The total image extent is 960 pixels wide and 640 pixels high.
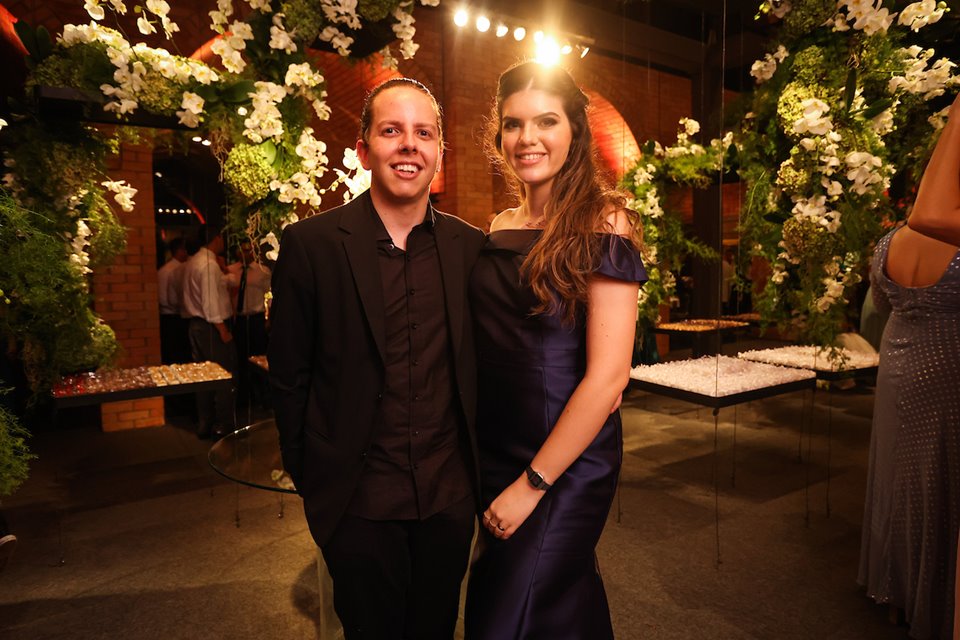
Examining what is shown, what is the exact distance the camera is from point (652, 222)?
5047 millimetres

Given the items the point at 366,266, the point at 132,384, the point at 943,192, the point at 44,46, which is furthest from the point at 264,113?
the point at 943,192

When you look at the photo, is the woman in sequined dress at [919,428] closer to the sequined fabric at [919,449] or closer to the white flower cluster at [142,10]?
the sequined fabric at [919,449]

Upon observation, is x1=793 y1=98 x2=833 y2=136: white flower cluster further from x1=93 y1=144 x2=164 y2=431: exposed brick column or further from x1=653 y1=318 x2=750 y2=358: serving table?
x1=93 y1=144 x2=164 y2=431: exposed brick column

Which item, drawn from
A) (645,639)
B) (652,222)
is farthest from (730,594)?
(652,222)

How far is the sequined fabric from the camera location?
2418mm

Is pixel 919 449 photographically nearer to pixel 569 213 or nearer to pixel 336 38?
pixel 569 213

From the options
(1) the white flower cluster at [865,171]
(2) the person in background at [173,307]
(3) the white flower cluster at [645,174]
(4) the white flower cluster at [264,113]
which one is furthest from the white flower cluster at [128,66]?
(2) the person in background at [173,307]

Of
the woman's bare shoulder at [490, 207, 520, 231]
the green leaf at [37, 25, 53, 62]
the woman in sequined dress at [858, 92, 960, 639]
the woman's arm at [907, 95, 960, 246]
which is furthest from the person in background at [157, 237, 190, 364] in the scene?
the woman's arm at [907, 95, 960, 246]

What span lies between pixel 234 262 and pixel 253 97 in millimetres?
4081

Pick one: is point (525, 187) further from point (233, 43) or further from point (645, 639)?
point (645, 639)

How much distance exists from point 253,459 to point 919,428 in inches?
107

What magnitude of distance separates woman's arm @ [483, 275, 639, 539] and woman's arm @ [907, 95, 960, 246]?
2.84 feet

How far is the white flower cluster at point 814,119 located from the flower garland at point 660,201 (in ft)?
5.60

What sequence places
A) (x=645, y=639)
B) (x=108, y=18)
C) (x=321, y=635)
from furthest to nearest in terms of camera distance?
(x=108, y=18)
(x=645, y=639)
(x=321, y=635)
